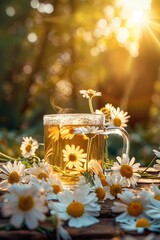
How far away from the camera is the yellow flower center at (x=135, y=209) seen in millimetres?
965

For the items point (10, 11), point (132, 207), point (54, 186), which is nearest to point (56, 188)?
point (54, 186)

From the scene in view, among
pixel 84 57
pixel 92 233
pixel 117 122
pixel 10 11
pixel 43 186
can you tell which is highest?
pixel 10 11

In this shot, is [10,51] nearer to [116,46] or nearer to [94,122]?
[116,46]

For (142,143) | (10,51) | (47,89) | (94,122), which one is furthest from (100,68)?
(94,122)

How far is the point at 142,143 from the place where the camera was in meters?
5.42

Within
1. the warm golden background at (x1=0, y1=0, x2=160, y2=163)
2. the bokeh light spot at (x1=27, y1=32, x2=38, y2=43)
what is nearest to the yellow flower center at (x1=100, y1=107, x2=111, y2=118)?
the warm golden background at (x1=0, y1=0, x2=160, y2=163)

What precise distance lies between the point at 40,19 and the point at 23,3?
0.61 metres

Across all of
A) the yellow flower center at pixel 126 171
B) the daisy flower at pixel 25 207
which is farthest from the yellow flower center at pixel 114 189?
the daisy flower at pixel 25 207

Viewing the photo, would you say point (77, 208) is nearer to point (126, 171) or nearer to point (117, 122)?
point (126, 171)

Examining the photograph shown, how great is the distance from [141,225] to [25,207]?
24 centimetres

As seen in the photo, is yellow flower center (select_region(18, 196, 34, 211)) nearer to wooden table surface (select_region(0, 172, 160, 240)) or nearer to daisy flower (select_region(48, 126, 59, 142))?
wooden table surface (select_region(0, 172, 160, 240))

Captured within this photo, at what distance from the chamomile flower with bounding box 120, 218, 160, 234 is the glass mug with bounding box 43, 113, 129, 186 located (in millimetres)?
440

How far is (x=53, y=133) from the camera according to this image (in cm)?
143

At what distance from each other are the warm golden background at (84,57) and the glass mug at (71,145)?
7.61 feet
